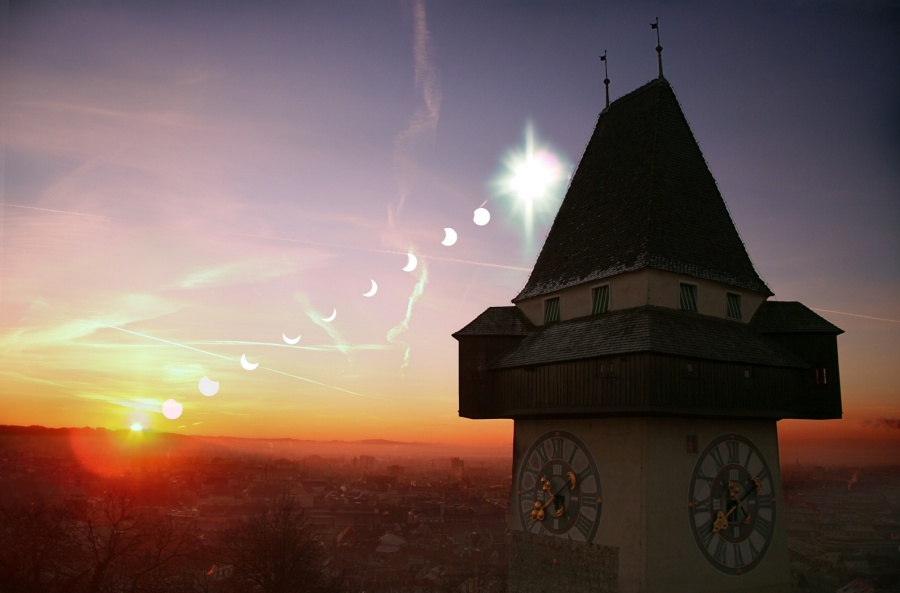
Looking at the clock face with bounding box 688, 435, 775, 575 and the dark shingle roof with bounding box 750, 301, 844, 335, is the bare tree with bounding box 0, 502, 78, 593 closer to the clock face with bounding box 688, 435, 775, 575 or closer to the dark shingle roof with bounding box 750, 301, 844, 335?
the clock face with bounding box 688, 435, 775, 575

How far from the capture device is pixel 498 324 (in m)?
19.3

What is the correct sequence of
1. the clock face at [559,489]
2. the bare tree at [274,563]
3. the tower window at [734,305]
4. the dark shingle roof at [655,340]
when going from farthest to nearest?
1. the bare tree at [274,563]
2. the tower window at [734,305]
3. the clock face at [559,489]
4. the dark shingle roof at [655,340]

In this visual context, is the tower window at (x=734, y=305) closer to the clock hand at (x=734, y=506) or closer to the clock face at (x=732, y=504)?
the clock face at (x=732, y=504)

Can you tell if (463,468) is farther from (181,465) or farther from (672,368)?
(672,368)

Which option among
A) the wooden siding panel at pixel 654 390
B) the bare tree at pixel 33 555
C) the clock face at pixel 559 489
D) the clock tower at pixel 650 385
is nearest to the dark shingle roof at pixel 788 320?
the clock tower at pixel 650 385

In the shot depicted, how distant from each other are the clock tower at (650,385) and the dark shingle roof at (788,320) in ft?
0.15

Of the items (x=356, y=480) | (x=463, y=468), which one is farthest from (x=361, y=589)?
(x=463, y=468)

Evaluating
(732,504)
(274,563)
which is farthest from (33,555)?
(732,504)

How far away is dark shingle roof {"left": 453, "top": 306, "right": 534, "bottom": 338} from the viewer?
1914 cm

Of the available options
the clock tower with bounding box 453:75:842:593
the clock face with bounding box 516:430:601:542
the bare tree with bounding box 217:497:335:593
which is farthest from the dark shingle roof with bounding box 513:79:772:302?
the bare tree with bounding box 217:497:335:593

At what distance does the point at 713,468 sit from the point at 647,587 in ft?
10.6

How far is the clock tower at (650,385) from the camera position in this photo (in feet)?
→ 48.9

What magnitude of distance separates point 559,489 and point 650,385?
13.9 ft

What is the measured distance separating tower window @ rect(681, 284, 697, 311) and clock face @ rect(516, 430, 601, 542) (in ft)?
13.7
